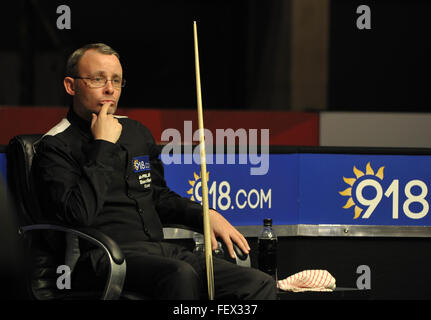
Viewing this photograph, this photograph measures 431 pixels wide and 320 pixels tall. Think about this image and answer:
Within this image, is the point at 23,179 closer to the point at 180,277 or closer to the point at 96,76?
the point at 96,76

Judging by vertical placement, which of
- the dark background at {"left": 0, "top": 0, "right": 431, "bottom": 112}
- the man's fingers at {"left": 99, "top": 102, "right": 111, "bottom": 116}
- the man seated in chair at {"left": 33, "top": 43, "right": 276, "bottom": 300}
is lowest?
the man seated in chair at {"left": 33, "top": 43, "right": 276, "bottom": 300}

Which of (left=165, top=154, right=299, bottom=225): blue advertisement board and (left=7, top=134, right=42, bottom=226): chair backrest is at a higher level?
(left=7, top=134, right=42, bottom=226): chair backrest

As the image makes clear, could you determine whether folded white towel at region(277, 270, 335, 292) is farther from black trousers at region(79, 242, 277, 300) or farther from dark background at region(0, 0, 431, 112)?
dark background at region(0, 0, 431, 112)

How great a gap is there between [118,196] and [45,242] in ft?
1.00

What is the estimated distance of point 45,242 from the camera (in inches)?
93.8

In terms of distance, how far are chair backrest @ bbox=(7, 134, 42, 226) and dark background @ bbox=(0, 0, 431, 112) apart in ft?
19.7

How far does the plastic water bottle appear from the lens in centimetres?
319

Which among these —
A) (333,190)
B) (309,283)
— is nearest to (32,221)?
(309,283)

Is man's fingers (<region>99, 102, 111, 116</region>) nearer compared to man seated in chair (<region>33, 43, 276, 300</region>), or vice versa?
man seated in chair (<region>33, 43, 276, 300</region>)

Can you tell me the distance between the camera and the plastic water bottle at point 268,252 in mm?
3191

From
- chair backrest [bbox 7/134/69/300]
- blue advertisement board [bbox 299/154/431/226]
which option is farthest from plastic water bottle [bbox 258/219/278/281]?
chair backrest [bbox 7/134/69/300]

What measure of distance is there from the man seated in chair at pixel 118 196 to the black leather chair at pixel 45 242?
69 millimetres

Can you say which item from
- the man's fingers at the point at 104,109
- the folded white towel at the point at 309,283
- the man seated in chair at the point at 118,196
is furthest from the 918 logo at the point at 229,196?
the man's fingers at the point at 104,109
